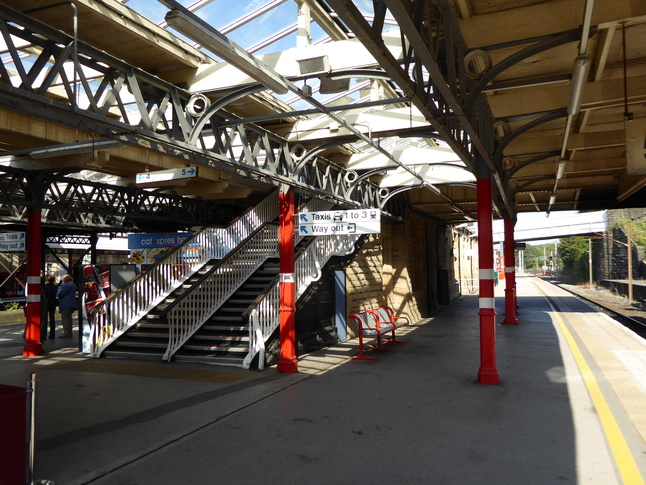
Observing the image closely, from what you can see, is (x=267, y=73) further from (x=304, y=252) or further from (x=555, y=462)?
(x=304, y=252)

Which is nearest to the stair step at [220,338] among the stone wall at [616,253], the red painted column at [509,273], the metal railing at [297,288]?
the metal railing at [297,288]

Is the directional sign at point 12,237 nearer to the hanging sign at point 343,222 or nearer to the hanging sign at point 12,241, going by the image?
the hanging sign at point 12,241

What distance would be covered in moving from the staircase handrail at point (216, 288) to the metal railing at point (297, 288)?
5.35 feet

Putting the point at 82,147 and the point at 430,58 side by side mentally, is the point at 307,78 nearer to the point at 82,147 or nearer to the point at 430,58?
the point at 430,58

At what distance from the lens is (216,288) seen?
1168 cm

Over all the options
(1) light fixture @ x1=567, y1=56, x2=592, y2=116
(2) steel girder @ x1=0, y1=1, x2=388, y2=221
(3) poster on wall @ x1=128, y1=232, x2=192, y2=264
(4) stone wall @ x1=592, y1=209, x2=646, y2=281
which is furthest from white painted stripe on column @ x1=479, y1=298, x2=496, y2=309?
(4) stone wall @ x1=592, y1=209, x2=646, y2=281

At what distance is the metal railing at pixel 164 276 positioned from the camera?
37.0ft

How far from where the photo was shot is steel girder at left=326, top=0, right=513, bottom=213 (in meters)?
3.35

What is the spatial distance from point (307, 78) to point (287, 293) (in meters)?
4.52

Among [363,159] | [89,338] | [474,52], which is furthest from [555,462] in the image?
[89,338]

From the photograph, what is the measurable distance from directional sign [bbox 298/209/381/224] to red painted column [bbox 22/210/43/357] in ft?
22.5

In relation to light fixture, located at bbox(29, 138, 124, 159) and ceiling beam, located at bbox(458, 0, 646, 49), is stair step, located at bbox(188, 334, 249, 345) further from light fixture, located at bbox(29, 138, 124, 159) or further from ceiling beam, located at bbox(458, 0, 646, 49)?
ceiling beam, located at bbox(458, 0, 646, 49)

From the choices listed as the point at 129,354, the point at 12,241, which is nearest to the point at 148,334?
the point at 129,354

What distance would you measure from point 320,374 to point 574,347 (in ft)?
21.0
